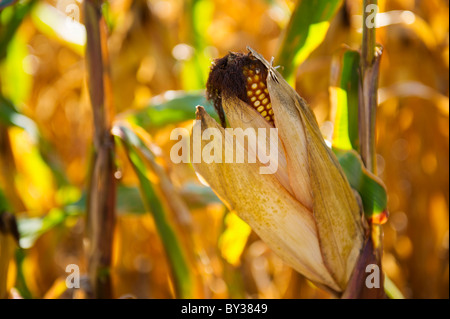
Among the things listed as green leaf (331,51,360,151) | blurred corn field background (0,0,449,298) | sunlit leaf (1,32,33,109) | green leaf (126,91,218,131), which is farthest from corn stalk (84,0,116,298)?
sunlit leaf (1,32,33,109)

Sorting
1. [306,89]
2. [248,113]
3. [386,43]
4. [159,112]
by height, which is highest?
[386,43]

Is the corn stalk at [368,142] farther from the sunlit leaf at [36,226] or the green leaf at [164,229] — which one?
the sunlit leaf at [36,226]

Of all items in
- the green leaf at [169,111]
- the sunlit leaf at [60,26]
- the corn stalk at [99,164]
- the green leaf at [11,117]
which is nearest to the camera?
the corn stalk at [99,164]

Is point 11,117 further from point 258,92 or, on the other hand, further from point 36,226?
point 258,92

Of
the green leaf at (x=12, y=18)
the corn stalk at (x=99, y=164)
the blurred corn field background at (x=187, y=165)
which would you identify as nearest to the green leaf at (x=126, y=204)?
the blurred corn field background at (x=187, y=165)

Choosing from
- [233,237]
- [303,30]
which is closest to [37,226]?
[233,237]
